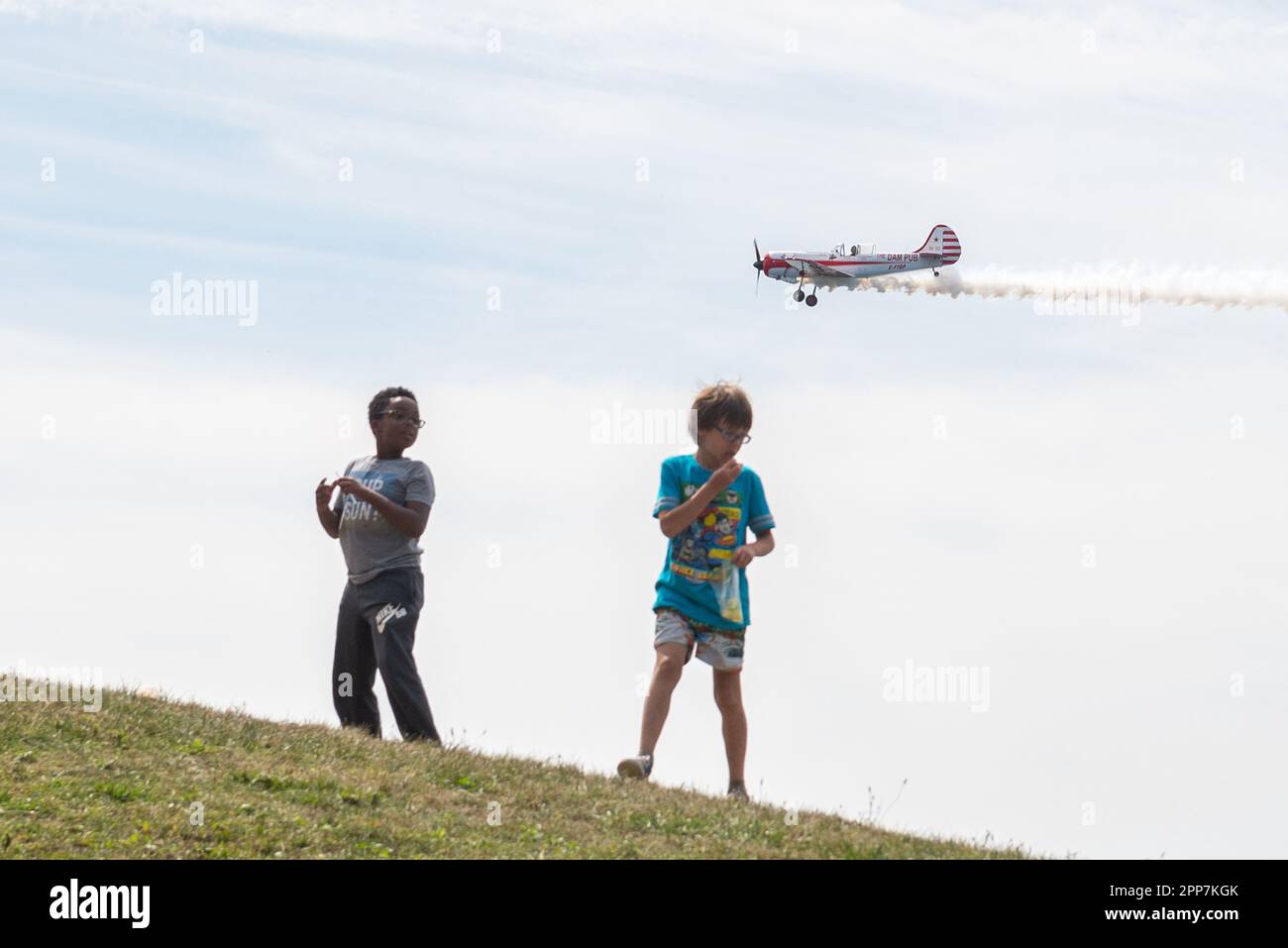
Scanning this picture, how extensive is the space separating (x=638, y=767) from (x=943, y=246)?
2530 inches

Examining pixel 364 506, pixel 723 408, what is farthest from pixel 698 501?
pixel 364 506

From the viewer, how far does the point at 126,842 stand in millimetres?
Result: 7602

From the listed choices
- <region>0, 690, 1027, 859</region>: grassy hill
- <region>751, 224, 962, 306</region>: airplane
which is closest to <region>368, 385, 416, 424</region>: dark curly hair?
<region>0, 690, 1027, 859</region>: grassy hill

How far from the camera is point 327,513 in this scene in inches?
411

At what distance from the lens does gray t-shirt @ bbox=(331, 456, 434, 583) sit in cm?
1012

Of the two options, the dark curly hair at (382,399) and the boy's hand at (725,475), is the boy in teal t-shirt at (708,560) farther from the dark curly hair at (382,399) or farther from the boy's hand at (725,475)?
the dark curly hair at (382,399)

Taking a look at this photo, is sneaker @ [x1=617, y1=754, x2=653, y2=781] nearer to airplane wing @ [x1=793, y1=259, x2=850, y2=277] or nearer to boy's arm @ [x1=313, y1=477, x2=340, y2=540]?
boy's arm @ [x1=313, y1=477, x2=340, y2=540]

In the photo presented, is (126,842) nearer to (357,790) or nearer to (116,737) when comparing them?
(357,790)

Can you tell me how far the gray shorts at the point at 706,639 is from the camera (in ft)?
30.2

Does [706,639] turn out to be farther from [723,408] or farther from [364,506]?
[364,506]

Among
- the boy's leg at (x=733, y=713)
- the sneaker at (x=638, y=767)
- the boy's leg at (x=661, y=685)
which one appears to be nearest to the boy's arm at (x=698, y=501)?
the boy's leg at (x=661, y=685)
